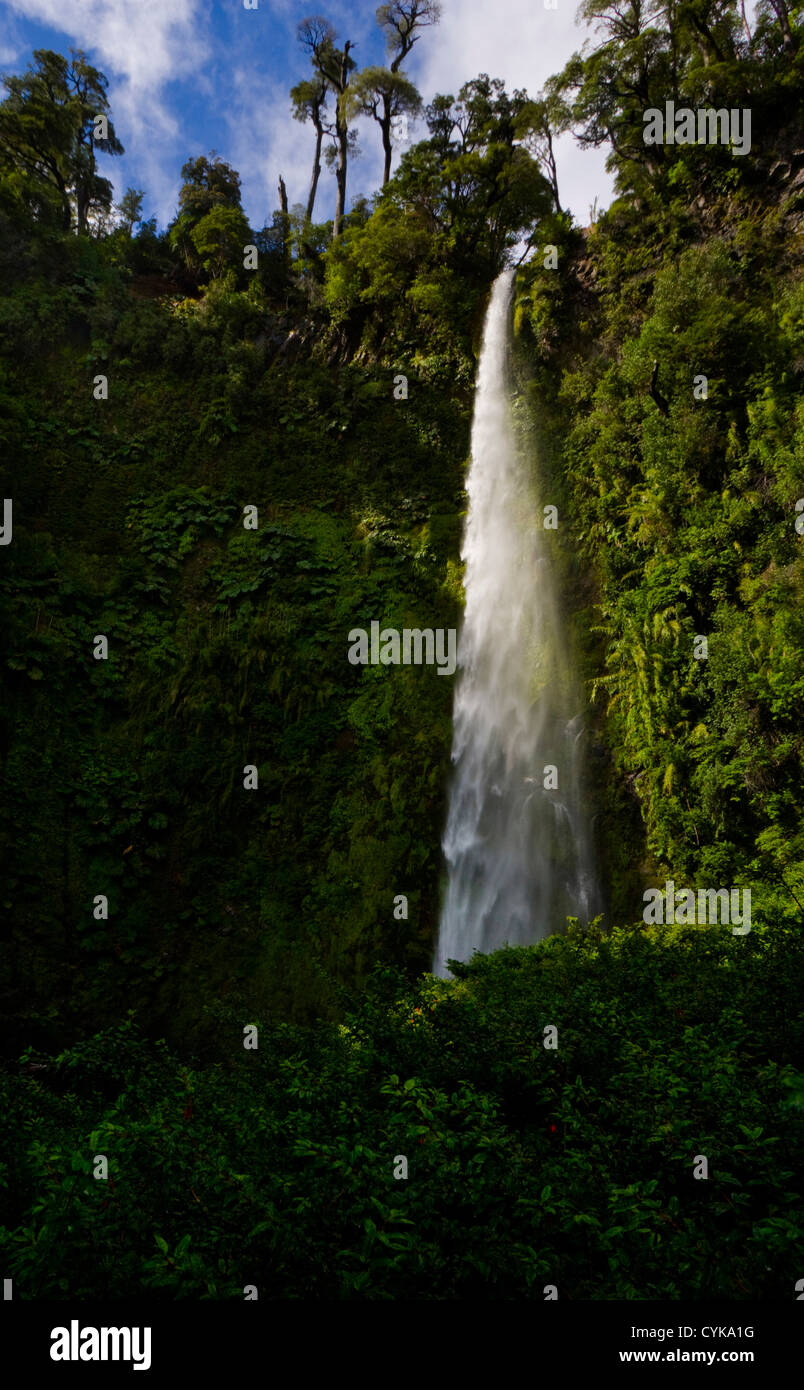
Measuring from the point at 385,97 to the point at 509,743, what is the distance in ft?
86.3

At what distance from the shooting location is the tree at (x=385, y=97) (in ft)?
79.5

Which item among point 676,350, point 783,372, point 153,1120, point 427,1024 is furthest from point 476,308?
point 153,1120

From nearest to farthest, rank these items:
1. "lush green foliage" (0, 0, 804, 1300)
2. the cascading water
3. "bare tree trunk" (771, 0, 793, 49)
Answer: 1. "lush green foliage" (0, 0, 804, 1300)
2. the cascading water
3. "bare tree trunk" (771, 0, 793, 49)

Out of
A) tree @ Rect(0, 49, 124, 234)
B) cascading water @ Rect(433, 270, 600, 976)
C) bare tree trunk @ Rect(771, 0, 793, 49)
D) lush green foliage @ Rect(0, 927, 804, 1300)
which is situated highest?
tree @ Rect(0, 49, 124, 234)

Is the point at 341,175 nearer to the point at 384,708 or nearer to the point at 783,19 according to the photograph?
the point at 783,19

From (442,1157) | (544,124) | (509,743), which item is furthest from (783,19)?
(442,1157)

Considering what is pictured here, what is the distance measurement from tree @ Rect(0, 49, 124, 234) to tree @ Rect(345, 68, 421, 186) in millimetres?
9583

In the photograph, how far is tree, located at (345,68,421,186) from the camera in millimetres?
24219

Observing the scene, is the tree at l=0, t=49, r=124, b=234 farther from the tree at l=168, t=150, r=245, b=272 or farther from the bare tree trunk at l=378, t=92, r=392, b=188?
the bare tree trunk at l=378, t=92, r=392, b=188

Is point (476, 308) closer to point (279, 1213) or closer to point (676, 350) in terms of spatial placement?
point (676, 350)

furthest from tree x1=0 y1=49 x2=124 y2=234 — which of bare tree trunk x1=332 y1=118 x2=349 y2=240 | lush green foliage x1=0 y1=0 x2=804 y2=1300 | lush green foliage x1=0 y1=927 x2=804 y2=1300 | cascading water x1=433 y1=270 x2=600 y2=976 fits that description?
lush green foliage x1=0 y1=927 x2=804 y2=1300

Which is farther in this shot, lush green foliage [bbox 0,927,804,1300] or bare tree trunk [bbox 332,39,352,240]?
bare tree trunk [bbox 332,39,352,240]

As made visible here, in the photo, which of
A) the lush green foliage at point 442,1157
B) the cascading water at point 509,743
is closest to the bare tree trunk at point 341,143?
the cascading water at point 509,743

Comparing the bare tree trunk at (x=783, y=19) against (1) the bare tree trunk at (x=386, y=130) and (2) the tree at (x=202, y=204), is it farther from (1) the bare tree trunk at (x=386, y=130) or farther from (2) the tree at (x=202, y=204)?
(2) the tree at (x=202, y=204)
